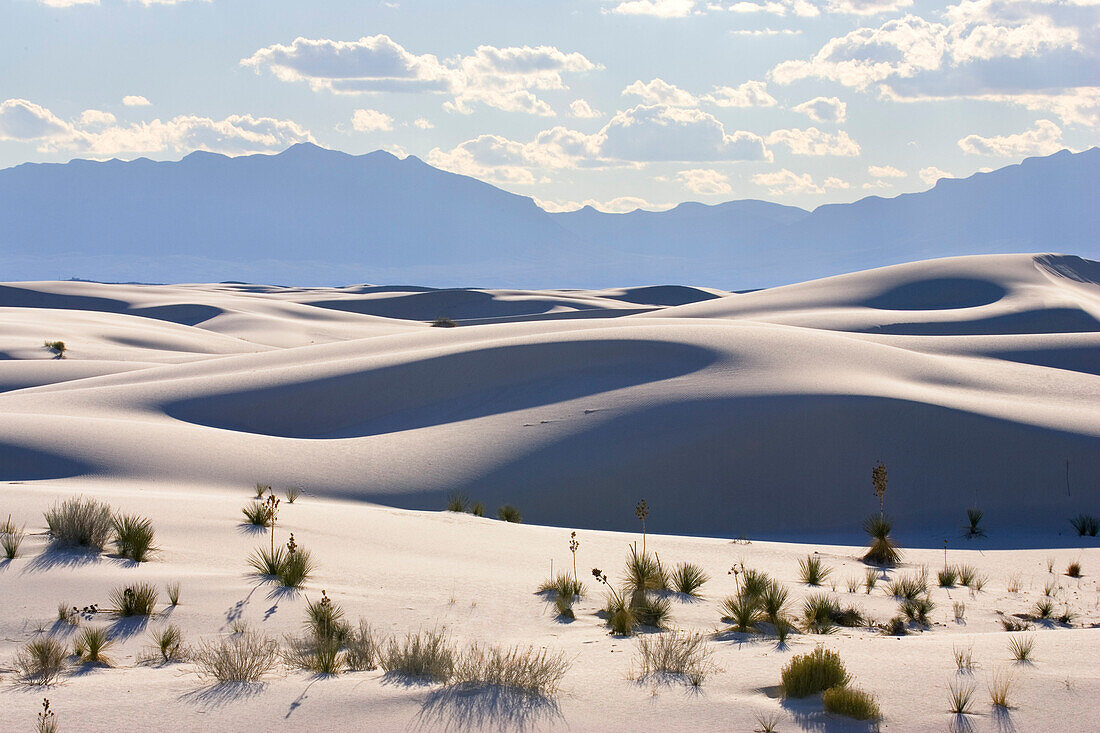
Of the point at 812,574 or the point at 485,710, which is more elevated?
the point at 812,574

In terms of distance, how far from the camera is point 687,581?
879 cm

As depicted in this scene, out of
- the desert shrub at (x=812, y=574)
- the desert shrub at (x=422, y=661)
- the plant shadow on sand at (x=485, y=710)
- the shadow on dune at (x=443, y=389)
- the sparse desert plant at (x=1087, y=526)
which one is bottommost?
the plant shadow on sand at (x=485, y=710)

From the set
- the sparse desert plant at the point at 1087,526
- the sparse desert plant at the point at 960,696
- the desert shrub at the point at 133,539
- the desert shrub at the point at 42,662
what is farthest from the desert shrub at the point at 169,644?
the sparse desert plant at the point at 1087,526

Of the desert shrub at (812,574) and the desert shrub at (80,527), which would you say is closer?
the desert shrub at (80,527)

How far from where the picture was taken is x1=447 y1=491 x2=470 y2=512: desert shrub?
13.7 metres

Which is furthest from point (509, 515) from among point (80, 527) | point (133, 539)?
point (80, 527)

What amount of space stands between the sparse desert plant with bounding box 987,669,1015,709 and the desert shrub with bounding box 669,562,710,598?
123 inches

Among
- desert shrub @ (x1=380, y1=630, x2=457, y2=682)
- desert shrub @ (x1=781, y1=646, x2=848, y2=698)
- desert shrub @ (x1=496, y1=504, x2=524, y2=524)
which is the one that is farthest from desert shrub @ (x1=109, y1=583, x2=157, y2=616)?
desert shrub @ (x1=496, y1=504, x2=524, y2=524)

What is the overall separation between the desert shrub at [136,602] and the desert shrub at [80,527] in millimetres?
1420

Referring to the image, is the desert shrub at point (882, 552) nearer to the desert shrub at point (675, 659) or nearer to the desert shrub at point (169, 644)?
the desert shrub at point (675, 659)

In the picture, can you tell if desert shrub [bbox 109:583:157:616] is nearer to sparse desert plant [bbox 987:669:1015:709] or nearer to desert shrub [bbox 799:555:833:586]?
sparse desert plant [bbox 987:669:1015:709]

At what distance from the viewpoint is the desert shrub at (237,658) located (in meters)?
5.58

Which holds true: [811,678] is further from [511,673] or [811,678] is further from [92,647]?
[92,647]

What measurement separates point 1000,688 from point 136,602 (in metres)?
5.52
